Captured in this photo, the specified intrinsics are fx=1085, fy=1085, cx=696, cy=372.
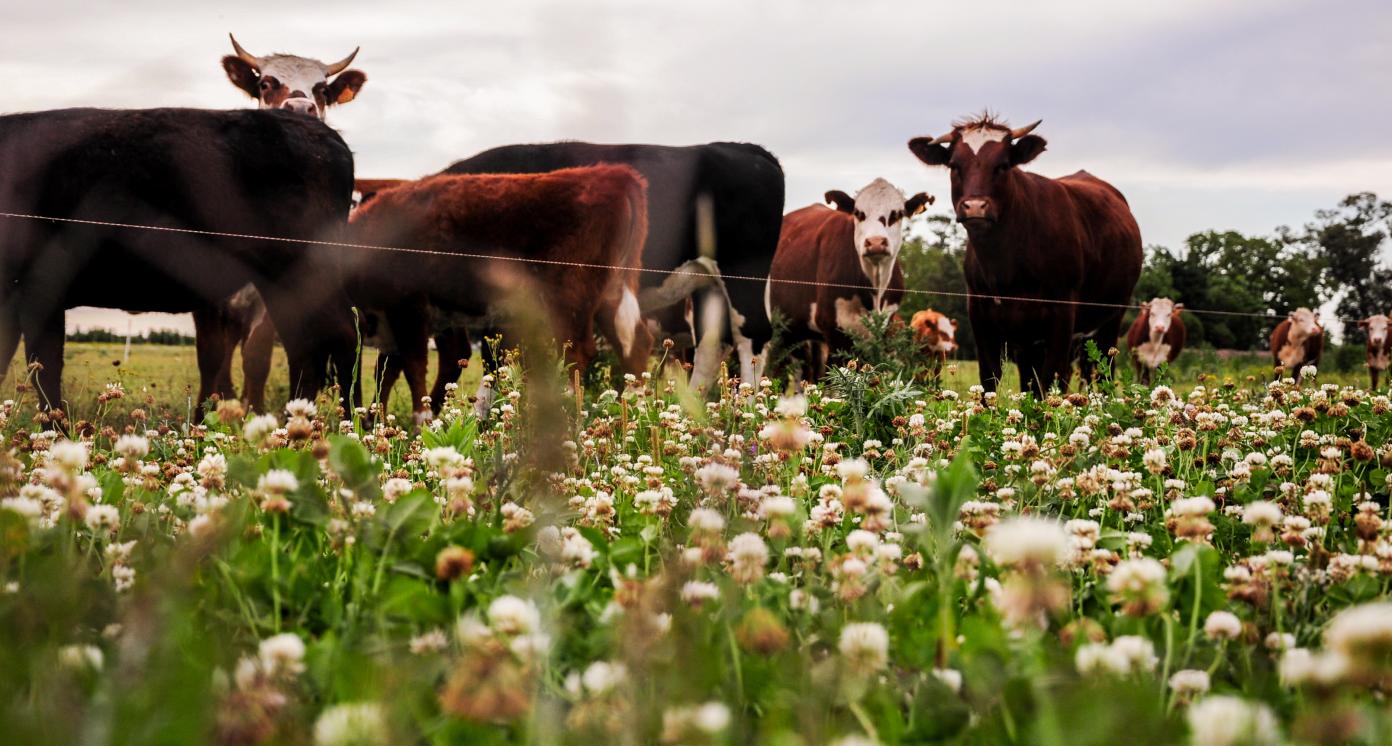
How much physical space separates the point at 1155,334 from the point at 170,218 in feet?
55.0

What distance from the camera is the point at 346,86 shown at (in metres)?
10.6

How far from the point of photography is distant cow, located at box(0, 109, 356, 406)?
581 cm

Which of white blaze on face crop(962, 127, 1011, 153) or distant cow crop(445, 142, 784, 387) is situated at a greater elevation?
white blaze on face crop(962, 127, 1011, 153)

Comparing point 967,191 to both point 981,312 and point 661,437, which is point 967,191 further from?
point 661,437

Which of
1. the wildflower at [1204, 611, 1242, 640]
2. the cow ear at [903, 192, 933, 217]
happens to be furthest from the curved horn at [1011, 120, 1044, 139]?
the wildflower at [1204, 611, 1242, 640]

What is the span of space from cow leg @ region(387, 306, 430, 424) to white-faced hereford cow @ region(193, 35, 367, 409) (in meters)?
1.01

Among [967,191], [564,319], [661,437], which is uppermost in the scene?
[967,191]

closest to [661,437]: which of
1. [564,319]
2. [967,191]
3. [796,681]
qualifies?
[564,319]

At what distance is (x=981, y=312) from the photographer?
9.62 m

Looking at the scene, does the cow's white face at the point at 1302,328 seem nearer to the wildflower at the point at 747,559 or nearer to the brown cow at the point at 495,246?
the brown cow at the point at 495,246

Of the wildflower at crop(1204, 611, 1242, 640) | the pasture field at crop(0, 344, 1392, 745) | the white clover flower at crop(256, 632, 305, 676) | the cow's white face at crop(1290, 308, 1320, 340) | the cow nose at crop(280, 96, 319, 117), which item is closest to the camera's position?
the pasture field at crop(0, 344, 1392, 745)

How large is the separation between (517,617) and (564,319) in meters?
5.68

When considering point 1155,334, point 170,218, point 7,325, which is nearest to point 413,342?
point 170,218

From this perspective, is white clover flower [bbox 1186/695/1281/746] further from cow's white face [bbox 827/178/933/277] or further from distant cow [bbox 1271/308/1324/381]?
distant cow [bbox 1271/308/1324/381]
